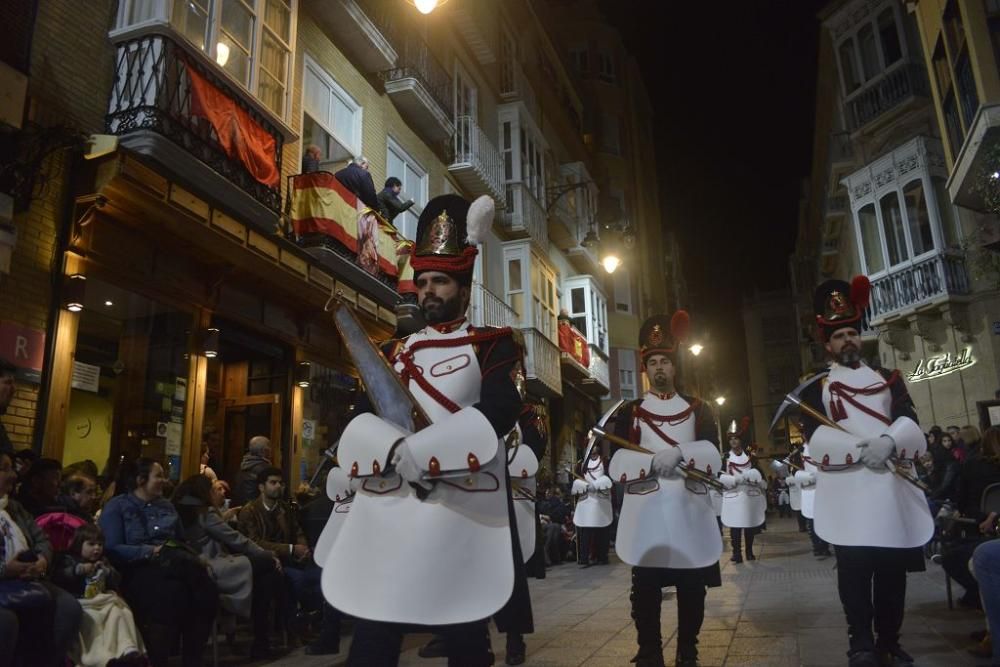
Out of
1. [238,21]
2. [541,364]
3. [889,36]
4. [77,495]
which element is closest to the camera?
[77,495]

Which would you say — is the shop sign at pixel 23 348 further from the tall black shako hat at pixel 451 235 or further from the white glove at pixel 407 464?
the white glove at pixel 407 464

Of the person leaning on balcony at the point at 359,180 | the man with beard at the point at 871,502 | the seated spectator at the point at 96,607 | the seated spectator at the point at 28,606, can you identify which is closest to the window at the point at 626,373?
the person leaning on balcony at the point at 359,180

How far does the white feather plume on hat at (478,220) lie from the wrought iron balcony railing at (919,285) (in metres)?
19.4

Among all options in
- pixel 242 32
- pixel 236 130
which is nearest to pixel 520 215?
pixel 242 32

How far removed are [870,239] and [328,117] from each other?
18341 mm

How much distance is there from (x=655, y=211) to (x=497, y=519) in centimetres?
4386

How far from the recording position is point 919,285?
20891 mm

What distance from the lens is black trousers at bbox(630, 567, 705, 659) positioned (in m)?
4.93

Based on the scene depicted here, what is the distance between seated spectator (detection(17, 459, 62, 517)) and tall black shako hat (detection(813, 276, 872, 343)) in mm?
5760

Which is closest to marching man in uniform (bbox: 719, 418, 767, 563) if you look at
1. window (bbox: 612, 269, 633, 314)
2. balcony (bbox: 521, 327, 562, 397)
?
balcony (bbox: 521, 327, 562, 397)

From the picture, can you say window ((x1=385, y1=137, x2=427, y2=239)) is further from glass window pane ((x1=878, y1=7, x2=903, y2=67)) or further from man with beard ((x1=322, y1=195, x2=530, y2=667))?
glass window pane ((x1=878, y1=7, x2=903, y2=67))

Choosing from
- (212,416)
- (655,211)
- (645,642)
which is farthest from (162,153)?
(655,211)

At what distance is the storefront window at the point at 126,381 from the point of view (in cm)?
848

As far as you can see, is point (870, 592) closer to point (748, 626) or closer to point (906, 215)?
point (748, 626)
